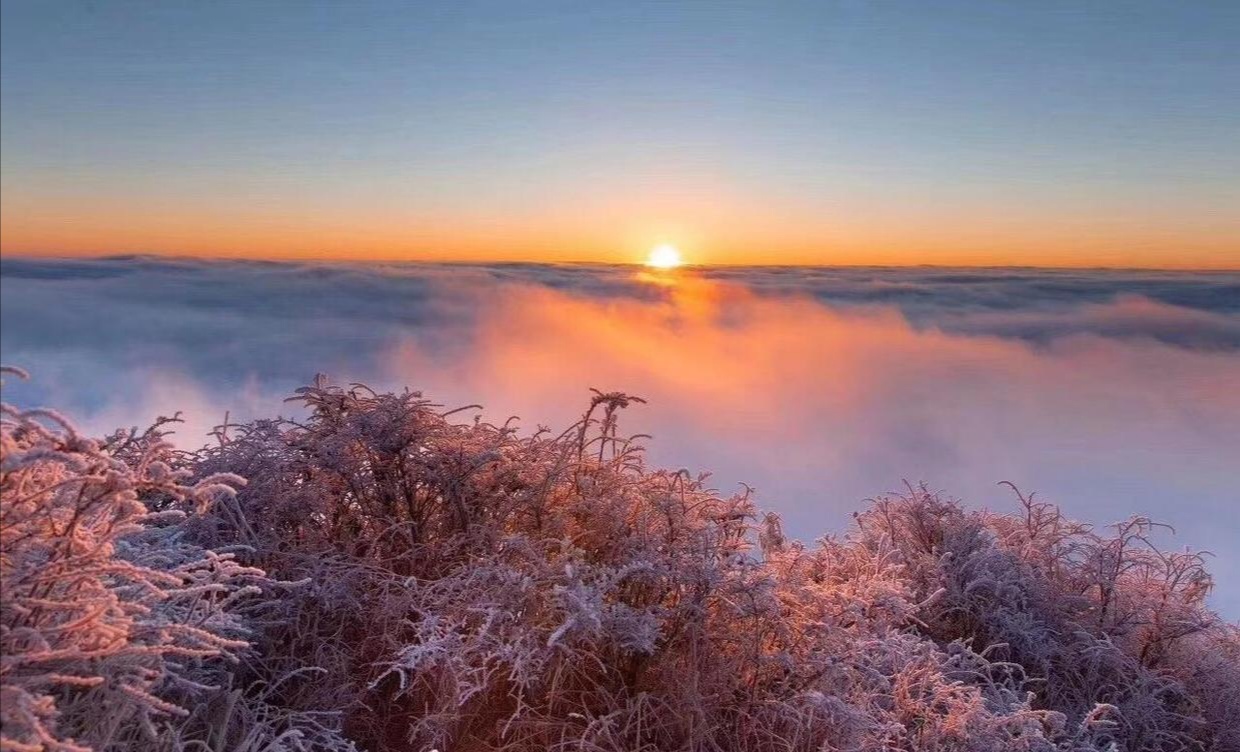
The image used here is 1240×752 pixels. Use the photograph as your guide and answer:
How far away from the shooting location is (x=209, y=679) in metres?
3.53

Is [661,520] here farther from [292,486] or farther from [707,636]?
[292,486]

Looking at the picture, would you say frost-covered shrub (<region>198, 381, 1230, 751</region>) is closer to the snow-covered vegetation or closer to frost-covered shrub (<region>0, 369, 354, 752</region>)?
the snow-covered vegetation

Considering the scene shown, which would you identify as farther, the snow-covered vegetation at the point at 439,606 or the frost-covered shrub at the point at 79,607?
the snow-covered vegetation at the point at 439,606

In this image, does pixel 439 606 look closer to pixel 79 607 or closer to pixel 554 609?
pixel 554 609

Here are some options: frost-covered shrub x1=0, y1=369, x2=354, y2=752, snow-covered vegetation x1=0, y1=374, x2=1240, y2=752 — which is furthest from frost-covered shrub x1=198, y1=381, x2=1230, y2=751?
frost-covered shrub x1=0, y1=369, x2=354, y2=752

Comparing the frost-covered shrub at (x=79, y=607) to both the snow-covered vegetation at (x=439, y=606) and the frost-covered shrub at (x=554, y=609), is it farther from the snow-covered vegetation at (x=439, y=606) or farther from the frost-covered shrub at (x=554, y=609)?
the frost-covered shrub at (x=554, y=609)

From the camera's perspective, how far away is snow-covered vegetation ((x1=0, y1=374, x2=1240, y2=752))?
2.66 metres

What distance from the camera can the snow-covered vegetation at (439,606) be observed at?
8.73ft

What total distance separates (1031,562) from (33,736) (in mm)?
6113

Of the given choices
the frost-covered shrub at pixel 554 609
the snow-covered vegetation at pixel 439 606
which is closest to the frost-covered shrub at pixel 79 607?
the snow-covered vegetation at pixel 439 606

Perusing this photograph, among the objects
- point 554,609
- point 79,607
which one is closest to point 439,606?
point 554,609

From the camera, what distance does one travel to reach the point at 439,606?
3.97 m

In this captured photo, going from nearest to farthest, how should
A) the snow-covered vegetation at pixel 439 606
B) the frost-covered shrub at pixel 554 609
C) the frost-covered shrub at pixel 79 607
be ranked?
1. the frost-covered shrub at pixel 79 607
2. the snow-covered vegetation at pixel 439 606
3. the frost-covered shrub at pixel 554 609

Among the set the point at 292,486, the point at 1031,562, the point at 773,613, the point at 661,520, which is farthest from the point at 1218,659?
the point at 292,486
